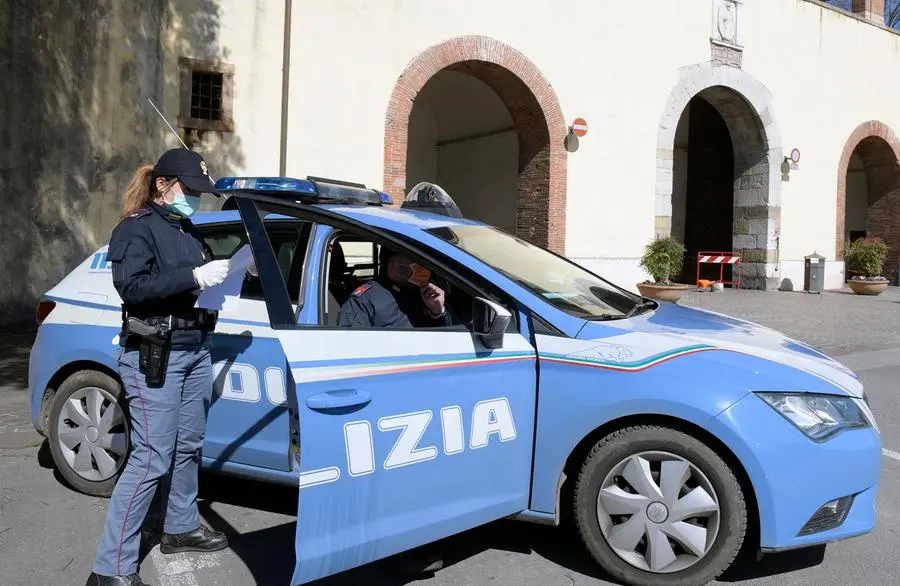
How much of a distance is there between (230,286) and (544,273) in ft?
5.40

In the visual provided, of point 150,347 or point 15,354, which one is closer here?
point 150,347

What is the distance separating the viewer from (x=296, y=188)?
309 centimetres

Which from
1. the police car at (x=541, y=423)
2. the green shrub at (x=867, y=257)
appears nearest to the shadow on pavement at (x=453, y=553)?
the police car at (x=541, y=423)

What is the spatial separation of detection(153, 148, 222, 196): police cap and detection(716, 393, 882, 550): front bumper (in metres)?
2.31

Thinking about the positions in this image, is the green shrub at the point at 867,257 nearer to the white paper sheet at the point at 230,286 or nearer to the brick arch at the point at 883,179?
the brick arch at the point at 883,179

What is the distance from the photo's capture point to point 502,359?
300 centimetres

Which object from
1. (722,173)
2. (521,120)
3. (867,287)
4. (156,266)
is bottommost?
(156,266)

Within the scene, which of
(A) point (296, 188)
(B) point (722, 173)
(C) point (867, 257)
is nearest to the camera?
(A) point (296, 188)

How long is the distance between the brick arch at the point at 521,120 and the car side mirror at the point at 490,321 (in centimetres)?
937

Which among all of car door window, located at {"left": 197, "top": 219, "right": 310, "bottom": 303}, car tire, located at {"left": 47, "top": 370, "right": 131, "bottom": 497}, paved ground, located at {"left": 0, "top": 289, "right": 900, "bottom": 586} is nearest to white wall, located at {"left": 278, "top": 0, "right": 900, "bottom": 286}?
car tire, located at {"left": 47, "top": 370, "right": 131, "bottom": 497}

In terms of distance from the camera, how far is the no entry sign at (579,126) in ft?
45.9

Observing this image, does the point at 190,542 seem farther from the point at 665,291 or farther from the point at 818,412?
the point at 665,291

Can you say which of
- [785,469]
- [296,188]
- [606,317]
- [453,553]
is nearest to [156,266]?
[296,188]

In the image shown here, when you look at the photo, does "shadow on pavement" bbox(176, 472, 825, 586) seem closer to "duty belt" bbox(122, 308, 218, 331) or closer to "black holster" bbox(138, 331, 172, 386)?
"black holster" bbox(138, 331, 172, 386)
